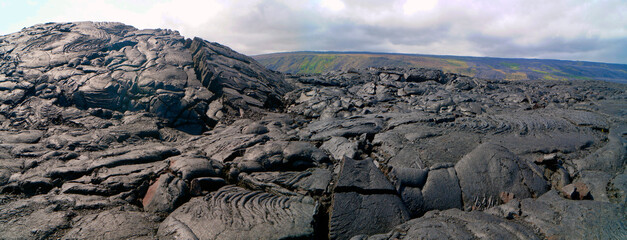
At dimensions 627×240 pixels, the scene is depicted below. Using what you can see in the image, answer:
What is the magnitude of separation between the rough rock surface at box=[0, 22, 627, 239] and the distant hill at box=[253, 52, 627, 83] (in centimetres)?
7094

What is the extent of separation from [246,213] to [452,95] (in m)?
13.1

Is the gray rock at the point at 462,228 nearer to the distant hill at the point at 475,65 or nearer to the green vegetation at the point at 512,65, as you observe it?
the distant hill at the point at 475,65

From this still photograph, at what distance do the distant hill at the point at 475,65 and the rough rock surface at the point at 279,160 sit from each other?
70.9 m

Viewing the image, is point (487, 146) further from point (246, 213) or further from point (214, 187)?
point (214, 187)

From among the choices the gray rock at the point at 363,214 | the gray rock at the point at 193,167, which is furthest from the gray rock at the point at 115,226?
the gray rock at the point at 363,214

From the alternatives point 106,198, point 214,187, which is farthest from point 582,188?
point 106,198

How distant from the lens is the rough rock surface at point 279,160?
5555mm

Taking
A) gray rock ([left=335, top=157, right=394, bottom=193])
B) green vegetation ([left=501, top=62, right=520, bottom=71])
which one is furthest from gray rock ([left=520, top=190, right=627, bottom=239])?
green vegetation ([left=501, top=62, right=520, bottom=71])

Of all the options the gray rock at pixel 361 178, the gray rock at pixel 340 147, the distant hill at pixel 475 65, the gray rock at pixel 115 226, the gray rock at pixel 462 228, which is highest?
the distant hill at pixel 475 65

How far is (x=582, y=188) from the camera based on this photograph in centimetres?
636

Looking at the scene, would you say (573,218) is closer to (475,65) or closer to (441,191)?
(441,191)

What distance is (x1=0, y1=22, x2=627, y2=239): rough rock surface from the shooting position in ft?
18.2

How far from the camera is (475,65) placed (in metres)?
131

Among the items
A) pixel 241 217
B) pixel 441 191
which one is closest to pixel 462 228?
pixel 441 191
